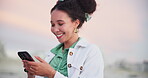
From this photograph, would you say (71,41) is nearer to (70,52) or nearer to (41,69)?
(70,52)

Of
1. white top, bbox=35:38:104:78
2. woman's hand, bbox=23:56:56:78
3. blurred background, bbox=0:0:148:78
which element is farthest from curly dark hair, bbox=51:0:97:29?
blurred background, bbox=0:0:148:78

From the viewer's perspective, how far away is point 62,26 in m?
1.12

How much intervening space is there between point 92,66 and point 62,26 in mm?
206

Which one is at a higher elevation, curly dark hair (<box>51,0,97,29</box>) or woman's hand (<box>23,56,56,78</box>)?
curly dark hair (<box>51,0,97,29</box>)

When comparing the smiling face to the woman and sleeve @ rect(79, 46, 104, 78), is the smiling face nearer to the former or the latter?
the woman

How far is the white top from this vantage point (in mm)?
1069

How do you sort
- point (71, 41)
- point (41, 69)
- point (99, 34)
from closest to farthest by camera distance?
point (41, 69), point (71, 41), point (99, 34)

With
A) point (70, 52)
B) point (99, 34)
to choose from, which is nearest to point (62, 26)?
point (70, 52)

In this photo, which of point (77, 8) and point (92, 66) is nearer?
point (92, 66)

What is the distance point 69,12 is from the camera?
3.79 feet

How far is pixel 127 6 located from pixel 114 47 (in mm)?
451

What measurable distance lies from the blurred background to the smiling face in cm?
121

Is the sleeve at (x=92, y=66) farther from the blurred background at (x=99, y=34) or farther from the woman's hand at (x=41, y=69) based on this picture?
the blurred background at (x=99, y=34)

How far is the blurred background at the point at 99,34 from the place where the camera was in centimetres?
249
